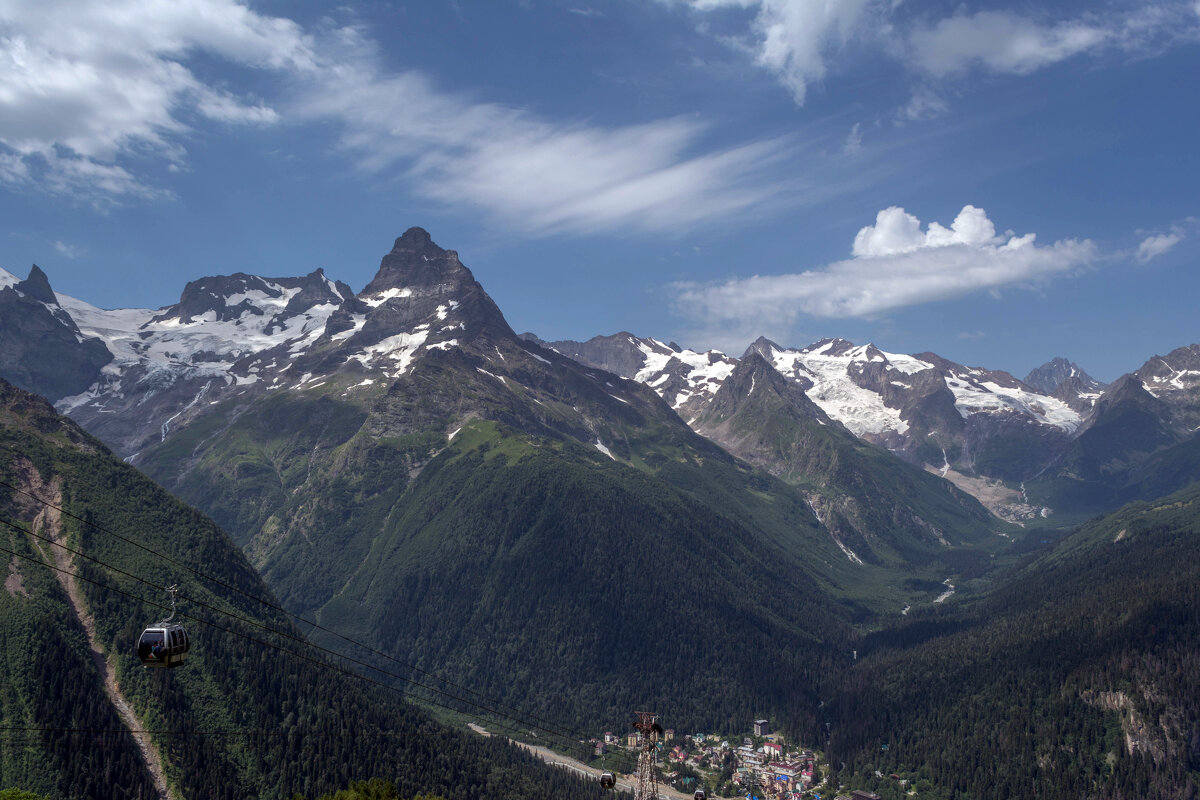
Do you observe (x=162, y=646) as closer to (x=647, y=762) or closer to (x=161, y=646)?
(x=161, y=646)

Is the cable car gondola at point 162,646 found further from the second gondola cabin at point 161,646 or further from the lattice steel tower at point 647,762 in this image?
the lattice steel tower at point 647,762

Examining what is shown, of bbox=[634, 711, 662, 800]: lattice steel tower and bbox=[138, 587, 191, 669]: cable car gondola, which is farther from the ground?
bbox=[138, 587, 191, 669]: cable car gondola

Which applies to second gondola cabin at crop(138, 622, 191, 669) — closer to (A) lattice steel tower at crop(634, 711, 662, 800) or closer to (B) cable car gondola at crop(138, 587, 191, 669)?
(B) cable car gondola at crop(138, 587, 191, 669)

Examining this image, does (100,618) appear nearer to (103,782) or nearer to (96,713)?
(96,713)

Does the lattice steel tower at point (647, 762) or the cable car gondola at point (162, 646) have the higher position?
the cable car gondola at point (162, 646)

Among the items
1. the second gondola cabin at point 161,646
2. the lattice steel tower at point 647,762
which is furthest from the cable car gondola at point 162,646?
the lattice steel tower at point 647,762

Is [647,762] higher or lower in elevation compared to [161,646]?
lower

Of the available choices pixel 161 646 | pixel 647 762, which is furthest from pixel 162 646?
pixel 647 762

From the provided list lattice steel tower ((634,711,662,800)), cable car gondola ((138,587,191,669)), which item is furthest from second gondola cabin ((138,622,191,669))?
lattice steel tower ((634,711,662,800))

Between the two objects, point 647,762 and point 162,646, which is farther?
point 647,762
